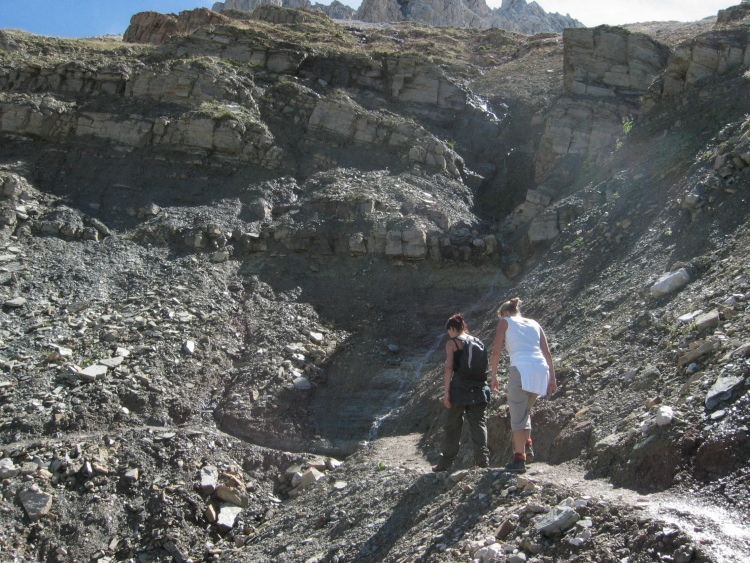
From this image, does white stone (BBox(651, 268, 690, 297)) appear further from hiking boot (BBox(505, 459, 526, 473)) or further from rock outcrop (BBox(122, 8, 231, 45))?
Answer: rock outcrop (BBox(122, 8, 231, 45))

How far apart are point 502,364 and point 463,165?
1094 cm

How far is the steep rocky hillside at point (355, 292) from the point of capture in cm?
678

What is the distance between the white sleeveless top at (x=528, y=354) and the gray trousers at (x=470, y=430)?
0.87 metres

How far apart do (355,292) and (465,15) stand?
56431 millimetres

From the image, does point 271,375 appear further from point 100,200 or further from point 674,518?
point 674,518

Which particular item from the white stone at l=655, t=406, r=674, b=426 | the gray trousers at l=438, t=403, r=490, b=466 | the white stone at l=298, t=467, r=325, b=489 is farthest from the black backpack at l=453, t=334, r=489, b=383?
the white stone at l=298, t=467, r=325, b=489

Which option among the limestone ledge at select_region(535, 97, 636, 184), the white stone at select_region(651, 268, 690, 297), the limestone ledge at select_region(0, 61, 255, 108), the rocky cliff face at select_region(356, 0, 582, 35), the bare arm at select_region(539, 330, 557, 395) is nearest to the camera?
the bare arm at select_region(539, 330, 557, 395)

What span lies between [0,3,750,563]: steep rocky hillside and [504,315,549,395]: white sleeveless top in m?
0.83

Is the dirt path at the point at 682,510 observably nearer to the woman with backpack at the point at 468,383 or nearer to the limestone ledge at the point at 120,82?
the woman with backpack at the point at 468,383

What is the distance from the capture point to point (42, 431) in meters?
11.1

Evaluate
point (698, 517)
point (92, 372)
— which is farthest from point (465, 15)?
point (698, 517)

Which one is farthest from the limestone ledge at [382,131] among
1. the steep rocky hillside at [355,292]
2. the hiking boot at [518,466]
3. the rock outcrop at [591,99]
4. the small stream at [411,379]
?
the hiking boot at [518,466]

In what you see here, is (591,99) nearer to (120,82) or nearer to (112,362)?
(120,82)

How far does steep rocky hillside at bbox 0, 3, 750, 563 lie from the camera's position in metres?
6.78
